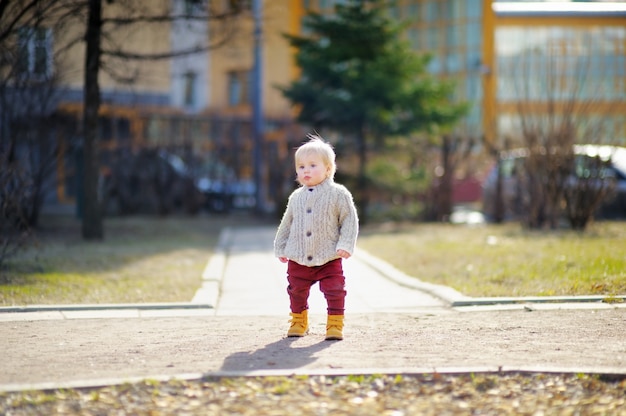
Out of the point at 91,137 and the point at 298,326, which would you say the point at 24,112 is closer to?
the point at 91,137

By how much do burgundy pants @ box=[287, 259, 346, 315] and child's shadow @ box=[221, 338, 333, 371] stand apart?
42 cm

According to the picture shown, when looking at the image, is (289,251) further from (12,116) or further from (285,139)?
(285,139)

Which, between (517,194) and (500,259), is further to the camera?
(517,194)

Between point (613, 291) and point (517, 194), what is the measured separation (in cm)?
941

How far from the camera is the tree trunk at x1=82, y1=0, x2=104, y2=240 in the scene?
603 inches

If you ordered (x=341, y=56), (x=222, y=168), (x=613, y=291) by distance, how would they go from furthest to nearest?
(x=222, y=168)
(x=341, y=56)
(x=613, y=291)

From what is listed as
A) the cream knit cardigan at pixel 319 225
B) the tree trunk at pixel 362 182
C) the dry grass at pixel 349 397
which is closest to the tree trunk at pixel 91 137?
the tree trunk at pixel 362 182

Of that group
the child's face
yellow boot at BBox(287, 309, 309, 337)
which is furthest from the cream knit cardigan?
yellow boot at BBox(287, 309, 309, 337)

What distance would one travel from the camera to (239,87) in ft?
155

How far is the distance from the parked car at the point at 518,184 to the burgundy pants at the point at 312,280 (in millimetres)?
10774

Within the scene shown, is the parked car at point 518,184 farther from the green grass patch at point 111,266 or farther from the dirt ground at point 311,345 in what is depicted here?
the dirt ground at point 311,345

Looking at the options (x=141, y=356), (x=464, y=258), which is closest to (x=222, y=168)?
(x=464, y=258)

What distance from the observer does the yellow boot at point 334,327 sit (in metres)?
6.57

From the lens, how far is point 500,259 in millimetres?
11898
